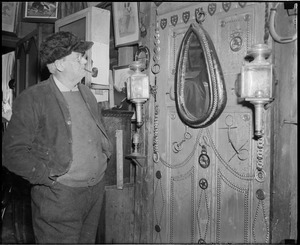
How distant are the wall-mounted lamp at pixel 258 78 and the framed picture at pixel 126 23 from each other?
4.76 feet

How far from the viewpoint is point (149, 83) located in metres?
3.46

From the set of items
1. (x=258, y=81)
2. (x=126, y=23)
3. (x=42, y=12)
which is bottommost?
(x=258, y=81)

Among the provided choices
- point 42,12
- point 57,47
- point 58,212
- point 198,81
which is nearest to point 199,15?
point 198,81

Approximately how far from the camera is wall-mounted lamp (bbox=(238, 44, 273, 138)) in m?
2.44

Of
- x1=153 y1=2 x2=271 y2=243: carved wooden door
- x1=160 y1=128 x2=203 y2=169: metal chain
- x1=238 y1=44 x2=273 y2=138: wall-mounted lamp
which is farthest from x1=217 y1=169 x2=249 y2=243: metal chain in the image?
x1=238 y1=44 x2=273 y2=138: wall-mounted lamp

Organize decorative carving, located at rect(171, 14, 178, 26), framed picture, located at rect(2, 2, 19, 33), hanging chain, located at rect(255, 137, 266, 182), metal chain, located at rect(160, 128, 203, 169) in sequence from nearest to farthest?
1. hanging chain, located at rect(255, 137, 266, 182)
2. metal chain, located at rect(160, 128, 203, 169)
3. decorative carving, located at rect(171, 14, 178, 26)
4. framed picture, located at rect(2, 2, 19, 33)

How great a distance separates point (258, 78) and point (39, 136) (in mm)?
1574

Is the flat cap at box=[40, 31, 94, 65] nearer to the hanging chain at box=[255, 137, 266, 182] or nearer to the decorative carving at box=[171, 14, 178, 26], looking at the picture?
the decorative carving at box=[171, 14, 178, 26]

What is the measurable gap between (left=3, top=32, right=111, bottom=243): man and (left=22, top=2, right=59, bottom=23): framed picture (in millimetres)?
2497

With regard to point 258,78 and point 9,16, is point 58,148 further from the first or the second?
point 9,16

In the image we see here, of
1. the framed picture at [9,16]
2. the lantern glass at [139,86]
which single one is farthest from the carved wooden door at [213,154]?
the framed picture at [9,16]

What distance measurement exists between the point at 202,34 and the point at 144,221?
6.23 ft

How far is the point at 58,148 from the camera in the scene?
8.05ft

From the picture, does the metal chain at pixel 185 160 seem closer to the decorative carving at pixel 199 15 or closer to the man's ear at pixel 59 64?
the decorative carving at pixel 199 15
